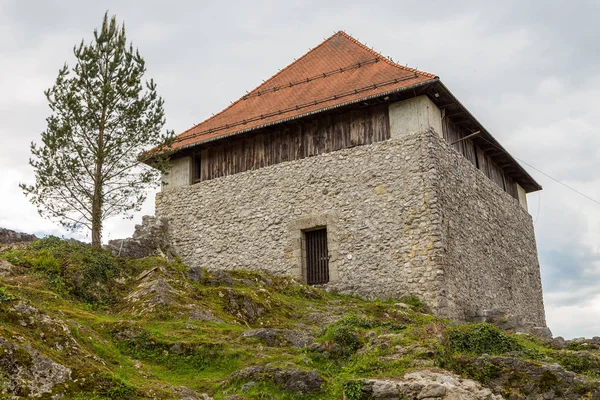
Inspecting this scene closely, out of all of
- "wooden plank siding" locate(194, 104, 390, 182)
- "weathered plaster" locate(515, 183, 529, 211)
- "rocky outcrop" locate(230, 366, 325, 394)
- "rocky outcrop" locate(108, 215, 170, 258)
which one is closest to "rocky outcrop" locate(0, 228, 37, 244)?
"rocky outcrop" locate(108, 215, 170, 258)

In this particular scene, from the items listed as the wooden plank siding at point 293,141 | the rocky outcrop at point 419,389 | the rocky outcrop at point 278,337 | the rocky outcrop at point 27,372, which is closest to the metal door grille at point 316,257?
the wooden plank siding at point 293,141

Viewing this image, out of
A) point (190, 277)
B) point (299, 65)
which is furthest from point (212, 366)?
point (299, 65)

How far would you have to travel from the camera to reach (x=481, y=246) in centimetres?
1831

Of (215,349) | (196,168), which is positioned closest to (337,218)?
(196,168)

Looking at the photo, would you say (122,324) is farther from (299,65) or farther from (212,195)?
(299,65)

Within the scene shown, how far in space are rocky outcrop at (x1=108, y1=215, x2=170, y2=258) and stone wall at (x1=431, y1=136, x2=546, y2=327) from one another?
340 inches

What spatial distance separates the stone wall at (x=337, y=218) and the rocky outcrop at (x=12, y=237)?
4.58 metres

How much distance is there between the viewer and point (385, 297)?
1592 centimetres

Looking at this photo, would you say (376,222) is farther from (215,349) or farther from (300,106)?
(215,349)

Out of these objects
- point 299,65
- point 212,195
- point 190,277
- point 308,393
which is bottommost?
point 308,393

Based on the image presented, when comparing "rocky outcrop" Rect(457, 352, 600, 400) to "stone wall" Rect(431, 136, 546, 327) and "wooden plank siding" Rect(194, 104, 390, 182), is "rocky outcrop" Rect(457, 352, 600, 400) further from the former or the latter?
"wooden plank siding" Rect(194, 104, 390, 182)

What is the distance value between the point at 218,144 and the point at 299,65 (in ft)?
13.8

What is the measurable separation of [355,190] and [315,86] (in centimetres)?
422

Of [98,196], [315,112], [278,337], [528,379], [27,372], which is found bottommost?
[528,379]
